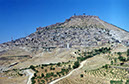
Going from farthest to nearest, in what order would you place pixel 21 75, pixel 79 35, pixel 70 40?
pixel 79 35 → pixel 70 40 → pixel 21 75

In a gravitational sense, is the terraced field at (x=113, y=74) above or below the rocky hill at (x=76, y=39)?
below

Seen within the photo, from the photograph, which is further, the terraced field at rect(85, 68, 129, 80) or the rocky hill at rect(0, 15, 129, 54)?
the rocky hill at rect(0, 15, 129, 54)

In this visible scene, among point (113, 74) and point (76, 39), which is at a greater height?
point (76, 39)

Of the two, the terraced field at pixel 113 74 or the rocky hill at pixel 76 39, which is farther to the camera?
the rocky hill at pixel 76 39

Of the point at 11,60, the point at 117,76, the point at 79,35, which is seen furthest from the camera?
the point at 79,35

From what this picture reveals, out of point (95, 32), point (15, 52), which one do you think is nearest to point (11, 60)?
point (15, 52)

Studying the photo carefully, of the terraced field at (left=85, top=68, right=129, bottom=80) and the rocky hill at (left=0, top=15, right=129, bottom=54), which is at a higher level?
the rocky hill at (left=0, top=15, right=129, bottom=54)

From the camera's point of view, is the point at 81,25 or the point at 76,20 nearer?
the point at 81,25

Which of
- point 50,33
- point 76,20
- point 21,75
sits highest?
point 76,20

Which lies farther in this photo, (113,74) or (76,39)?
(76,39)

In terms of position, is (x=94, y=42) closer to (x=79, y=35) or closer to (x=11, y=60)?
(x=79, y=35)

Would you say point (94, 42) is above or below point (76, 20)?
below
